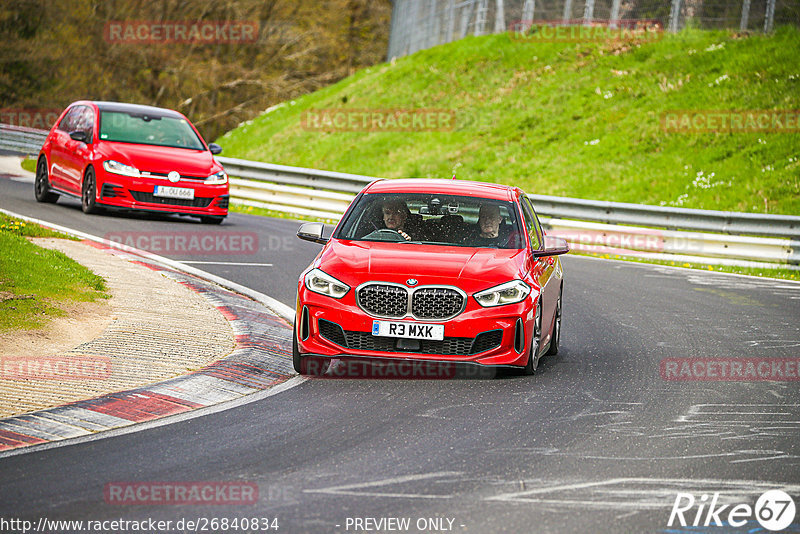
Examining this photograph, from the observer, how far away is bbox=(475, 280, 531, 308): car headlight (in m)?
8.58

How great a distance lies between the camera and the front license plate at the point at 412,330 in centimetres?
841

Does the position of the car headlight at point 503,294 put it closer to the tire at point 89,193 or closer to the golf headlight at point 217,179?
the golf headlight at point 217,179

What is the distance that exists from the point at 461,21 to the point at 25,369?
3660cm

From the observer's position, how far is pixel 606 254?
21.2 meters

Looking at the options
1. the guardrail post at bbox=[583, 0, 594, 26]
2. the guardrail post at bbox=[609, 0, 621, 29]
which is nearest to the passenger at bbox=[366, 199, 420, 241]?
the guardrail post at bbox=[609, 0, 621, 29]

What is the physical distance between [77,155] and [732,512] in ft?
49.6

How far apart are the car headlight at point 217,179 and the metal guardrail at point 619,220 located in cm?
440

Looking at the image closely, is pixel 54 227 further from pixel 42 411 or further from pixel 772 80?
pixel 772 80

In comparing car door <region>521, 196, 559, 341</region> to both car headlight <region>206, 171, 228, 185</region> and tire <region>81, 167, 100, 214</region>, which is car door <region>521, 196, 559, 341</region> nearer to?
car headlight <region>206, 171, 228, 185</region>

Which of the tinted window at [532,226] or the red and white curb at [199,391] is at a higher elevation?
the tinted window at [532,226]

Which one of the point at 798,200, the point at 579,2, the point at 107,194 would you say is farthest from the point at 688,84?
the point at 107,194

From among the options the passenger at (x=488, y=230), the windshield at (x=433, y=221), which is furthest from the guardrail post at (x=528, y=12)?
the passenger at (x=488, y=230)

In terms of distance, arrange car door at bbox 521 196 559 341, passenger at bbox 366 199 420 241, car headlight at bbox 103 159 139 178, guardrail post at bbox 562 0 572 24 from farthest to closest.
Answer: guardrail post at bbox 562 0 572 24, car headlight at bbox 103 159 139 178, passenger at bbox 366 199 420 241, car door at bbox 521 196 559 341

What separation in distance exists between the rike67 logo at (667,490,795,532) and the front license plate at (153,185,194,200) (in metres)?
13.4
